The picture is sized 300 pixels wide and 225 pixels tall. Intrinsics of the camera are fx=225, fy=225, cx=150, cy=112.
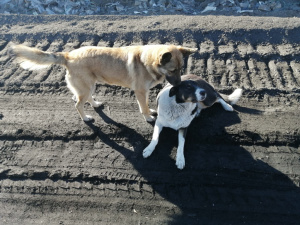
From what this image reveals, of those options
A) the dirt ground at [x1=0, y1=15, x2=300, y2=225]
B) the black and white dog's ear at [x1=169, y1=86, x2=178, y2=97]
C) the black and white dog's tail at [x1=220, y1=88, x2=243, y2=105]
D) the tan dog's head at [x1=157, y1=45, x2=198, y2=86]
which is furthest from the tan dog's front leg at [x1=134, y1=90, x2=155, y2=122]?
the black and white dog's tail at [x1=220, y1=88, x2=243, y2=105]

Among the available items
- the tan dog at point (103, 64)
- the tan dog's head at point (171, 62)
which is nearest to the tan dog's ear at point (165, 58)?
the tan dog's head at point (171, 62)

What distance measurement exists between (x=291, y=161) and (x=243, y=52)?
3.50 meters

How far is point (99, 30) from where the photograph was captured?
7637 mm

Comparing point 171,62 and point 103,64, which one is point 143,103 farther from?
point 171,62

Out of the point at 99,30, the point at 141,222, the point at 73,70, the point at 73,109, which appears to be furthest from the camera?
the point at 99,30

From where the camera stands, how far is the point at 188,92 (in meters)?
4.02

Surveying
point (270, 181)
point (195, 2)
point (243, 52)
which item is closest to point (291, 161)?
point (270, 181)

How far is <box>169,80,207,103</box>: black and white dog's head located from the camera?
12.9 feet

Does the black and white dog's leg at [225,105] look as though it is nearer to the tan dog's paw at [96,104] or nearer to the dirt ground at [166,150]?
the dirt ground at [166,150]

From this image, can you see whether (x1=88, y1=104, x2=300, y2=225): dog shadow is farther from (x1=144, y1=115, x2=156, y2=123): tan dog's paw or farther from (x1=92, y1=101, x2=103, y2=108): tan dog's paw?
(x1=92, y1=101, x2=103, y2=108): tan dog's paw

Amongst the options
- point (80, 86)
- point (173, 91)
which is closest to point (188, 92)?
point (173, 91)

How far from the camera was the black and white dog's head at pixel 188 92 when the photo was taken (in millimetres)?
3943

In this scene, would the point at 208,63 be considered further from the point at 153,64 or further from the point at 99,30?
the point at 99,30

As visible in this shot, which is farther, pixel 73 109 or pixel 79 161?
pixel 73 109
